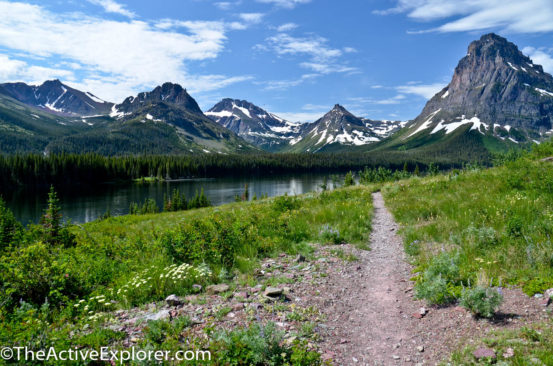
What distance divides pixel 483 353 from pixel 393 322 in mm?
1696

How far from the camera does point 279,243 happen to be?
10.1 m

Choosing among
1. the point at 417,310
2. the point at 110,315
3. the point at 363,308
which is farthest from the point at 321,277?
the point at 110,315

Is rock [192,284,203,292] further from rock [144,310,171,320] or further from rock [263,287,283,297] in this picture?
rock [263,287,283,297]

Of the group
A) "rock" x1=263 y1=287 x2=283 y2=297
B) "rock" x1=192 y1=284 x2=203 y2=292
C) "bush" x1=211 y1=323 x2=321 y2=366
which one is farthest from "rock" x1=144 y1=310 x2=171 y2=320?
"rock" x1=263 y1=287 x2=283 y2=297

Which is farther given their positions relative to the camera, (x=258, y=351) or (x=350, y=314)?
(x=350, y=314)

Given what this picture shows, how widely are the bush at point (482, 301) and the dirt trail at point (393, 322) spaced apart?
15 cm

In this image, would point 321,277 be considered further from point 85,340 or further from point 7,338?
point 7,338

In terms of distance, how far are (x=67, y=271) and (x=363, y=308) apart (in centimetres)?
687

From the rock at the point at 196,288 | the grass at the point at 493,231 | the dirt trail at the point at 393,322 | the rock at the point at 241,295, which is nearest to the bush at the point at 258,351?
the dirt trail at the point at 393,322

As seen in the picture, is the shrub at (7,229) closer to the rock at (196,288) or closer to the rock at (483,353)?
the rock at (196,288)

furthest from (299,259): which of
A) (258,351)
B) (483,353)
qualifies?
(483,353)

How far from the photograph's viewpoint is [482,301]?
495 centimetres

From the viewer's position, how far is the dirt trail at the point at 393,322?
15.2 ft

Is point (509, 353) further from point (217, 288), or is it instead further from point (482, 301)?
point (217, 288)
